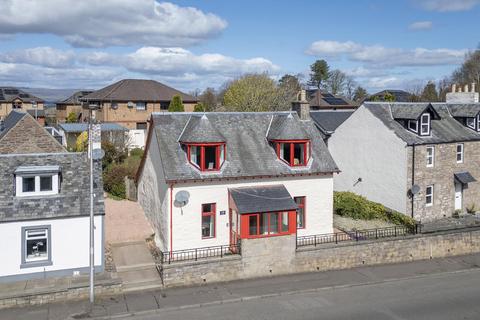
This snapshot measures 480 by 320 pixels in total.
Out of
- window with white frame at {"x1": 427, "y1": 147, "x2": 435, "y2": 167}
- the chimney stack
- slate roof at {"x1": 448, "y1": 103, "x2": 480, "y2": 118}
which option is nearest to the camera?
the chimney stack

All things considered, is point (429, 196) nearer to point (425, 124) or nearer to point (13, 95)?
point (425, 124)

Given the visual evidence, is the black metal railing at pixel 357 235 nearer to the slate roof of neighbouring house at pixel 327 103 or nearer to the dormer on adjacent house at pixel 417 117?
the dormer on adjacent house at pixel 417 117

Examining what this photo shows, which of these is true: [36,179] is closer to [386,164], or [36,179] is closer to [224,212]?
[224,212]

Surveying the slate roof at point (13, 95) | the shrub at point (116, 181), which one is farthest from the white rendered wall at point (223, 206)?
the slate roof at point (13, 95)

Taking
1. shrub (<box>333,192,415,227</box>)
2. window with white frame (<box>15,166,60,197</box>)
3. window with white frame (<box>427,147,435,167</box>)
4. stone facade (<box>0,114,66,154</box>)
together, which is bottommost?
shrub (<box>333,192,415,227</box>)

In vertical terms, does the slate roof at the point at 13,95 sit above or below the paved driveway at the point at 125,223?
above

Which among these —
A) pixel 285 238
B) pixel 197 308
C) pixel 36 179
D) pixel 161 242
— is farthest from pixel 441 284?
pixel 36 179

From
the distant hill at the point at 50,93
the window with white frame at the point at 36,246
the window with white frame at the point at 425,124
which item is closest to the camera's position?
the window with white frame at the point at 36,246

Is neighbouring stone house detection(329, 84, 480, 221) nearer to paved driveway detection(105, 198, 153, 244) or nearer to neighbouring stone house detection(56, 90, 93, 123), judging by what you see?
paved driveway detection(105, 198, 153, 244)

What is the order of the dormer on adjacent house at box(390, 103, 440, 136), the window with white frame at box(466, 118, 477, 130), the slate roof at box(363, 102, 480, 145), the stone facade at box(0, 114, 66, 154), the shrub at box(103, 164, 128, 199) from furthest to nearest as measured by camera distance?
the shrub at box(103, 164, 128, 199) → the window with white frame at box(466, 118, 477, 130) → the stone facade at box(0, 114, 66, 154) → the dormer on adjacent house at box(390, 103, 440, 136) → the slate roof at box(363, 102, 480, 145)

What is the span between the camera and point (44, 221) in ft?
63.4

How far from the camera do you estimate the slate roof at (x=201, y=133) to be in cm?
2277

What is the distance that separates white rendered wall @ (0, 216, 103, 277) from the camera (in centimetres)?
1891

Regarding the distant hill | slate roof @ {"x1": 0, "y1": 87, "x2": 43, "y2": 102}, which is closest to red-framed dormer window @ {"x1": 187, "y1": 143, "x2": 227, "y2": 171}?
slate roof @ {"x1": 0, "y1": 87, "x2": 43, "y2": 102}
